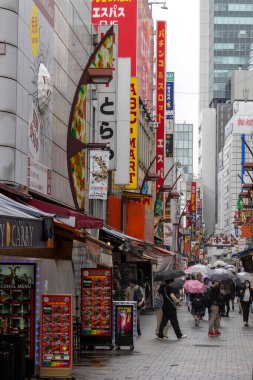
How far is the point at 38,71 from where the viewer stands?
69.9ft

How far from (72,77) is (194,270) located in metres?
21.4

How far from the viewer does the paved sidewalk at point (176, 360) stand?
55.2 ft

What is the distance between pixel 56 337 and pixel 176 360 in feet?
14.4

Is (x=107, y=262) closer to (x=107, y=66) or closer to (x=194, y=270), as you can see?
(x=107, y=66)

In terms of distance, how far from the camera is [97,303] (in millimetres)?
20719

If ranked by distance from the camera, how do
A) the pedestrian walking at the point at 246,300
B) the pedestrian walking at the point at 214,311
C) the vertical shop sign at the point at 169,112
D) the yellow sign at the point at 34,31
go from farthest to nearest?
the vertical shop sign at the point at 169,112 < the pedestrian walking at the point at 246,300 < the pedestrian walking at the point at 214,311 < the yellow sign at the point at 34,31

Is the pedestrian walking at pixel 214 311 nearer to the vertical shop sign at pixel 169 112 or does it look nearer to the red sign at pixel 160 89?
the red sign at pixel 160 89

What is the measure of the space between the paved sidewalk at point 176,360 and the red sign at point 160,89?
3427 cm

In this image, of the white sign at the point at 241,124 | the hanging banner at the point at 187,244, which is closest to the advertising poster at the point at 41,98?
the hanging banner at the point at 187,244

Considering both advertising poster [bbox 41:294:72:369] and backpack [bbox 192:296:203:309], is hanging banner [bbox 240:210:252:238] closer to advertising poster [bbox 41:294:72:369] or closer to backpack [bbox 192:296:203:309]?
backpack [bbox 192:296:203:309]

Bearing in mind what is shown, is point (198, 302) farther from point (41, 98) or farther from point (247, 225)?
point (247, 225)

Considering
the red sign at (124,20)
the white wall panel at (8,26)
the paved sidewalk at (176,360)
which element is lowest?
the paved sidewalk at (176,360)

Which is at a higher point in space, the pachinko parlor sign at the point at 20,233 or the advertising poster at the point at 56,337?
the pachinko parlor sign at the point at 20,233

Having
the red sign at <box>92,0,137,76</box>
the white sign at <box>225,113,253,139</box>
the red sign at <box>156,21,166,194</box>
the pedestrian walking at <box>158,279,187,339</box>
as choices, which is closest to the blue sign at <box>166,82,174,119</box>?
the red sign at <box>156,21,166,194</box>
